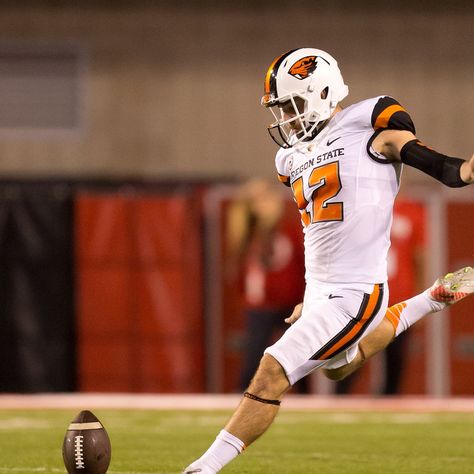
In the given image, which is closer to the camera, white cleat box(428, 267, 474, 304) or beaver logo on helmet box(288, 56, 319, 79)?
beaver logo on helmet box(288, 56, 319, 79)

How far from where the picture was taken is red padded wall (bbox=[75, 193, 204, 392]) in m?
11.3

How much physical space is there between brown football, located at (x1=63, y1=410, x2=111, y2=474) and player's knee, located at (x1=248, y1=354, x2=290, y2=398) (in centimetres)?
70

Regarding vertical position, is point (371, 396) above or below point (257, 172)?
below

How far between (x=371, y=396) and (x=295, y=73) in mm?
5979

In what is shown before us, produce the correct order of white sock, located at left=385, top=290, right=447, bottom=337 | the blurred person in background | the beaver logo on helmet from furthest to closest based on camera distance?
the blurred person in background < white sock, located at left=385, top=290, right=447, bottom=337 < the beaver logo on helmet

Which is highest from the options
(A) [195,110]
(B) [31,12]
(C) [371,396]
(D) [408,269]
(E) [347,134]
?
(B) [31,12]

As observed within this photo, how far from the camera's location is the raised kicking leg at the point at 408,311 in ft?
19.0

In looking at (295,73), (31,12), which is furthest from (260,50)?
(295,73)

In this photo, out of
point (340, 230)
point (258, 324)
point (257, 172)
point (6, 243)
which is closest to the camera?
point (340, 230)

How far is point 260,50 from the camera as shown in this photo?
13.4 m

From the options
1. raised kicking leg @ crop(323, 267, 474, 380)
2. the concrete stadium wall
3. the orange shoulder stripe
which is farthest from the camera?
the concrete stadium wall

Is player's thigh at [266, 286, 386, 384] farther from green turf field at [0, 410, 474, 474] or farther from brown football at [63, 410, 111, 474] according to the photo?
green turf field at [0, 410, 474, 474]

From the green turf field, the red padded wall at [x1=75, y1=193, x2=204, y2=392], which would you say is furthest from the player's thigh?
the red padded wall at [x1=75, y1=193, x2=204, y2=392]

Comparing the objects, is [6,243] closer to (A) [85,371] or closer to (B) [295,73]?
(A) [85,371]
